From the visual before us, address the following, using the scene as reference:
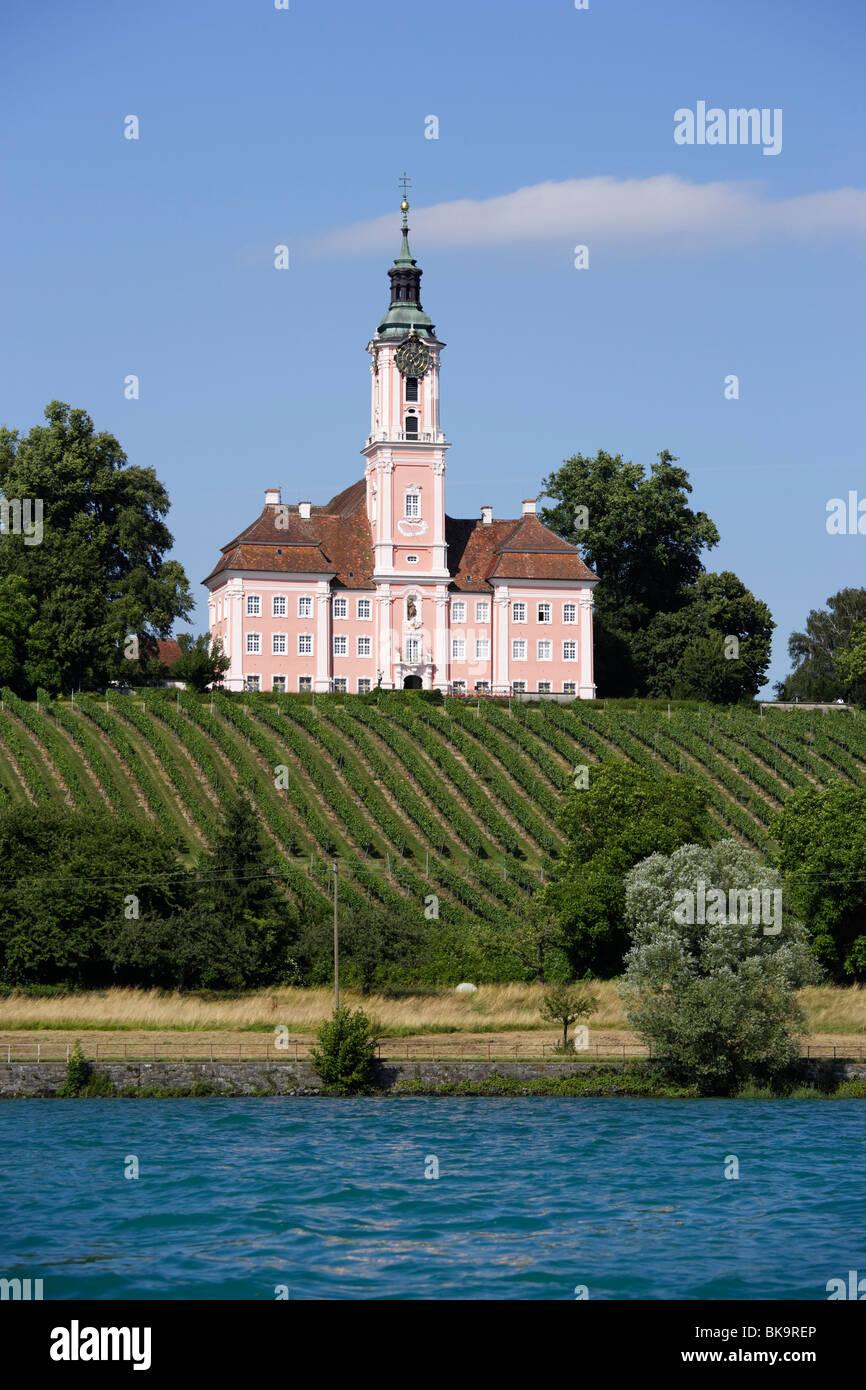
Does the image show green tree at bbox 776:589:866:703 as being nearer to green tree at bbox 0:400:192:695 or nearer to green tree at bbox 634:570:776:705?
green tree at bbox 634:570:776:705

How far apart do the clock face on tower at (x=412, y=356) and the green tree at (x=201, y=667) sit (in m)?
17.4

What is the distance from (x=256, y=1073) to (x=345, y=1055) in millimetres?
2273

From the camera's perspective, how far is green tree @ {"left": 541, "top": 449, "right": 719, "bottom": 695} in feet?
332

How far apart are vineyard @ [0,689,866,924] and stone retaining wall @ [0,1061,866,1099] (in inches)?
568

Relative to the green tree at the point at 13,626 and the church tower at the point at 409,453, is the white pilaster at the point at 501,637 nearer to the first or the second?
the church tower at the point at 409,453

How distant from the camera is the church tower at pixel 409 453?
96.5m

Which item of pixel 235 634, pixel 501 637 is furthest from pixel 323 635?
pixel 501 637

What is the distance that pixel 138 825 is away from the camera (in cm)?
5969

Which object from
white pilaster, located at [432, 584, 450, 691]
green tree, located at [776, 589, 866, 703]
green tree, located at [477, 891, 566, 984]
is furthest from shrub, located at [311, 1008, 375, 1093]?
green tree, located at [776, 589, 866, 703]

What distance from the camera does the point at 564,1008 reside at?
48.8m

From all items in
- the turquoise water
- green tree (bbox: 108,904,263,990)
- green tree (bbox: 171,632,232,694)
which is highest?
green tree (bbox: 171,632,232,694)
